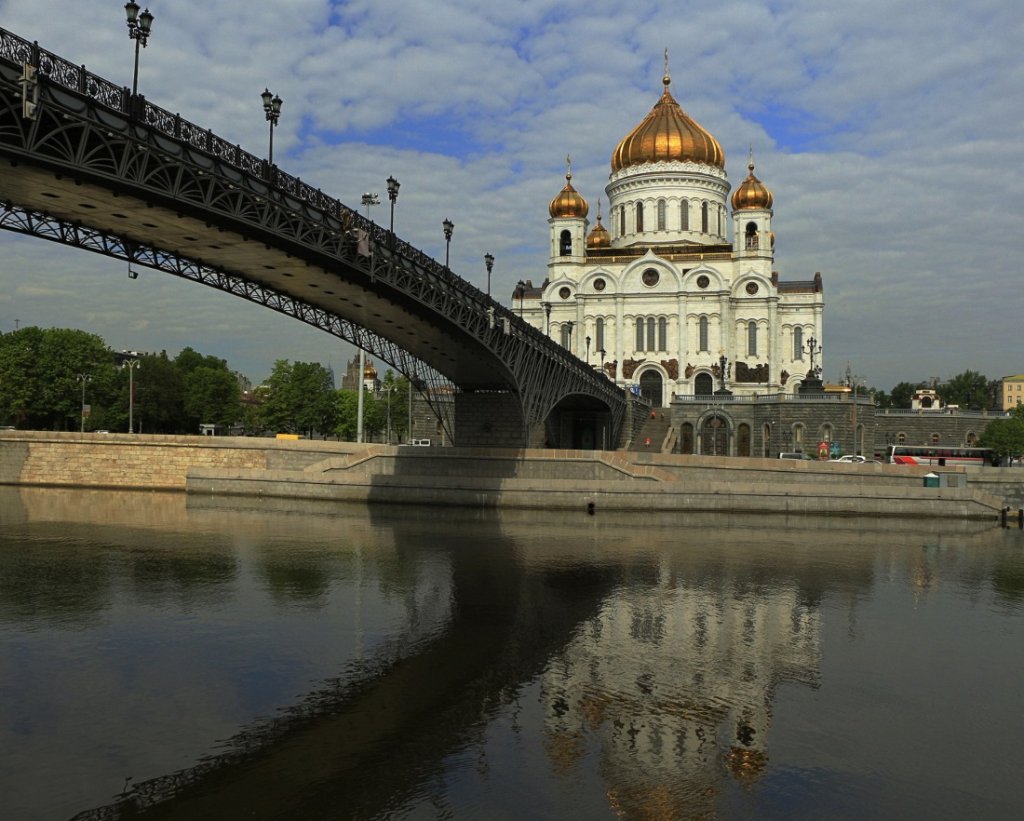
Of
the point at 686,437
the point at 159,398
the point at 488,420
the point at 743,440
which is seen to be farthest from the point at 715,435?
the point at 159,398

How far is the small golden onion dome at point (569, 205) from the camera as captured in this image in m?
86.1

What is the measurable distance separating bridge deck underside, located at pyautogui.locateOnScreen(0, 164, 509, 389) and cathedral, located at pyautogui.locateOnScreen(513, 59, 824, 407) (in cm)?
3793

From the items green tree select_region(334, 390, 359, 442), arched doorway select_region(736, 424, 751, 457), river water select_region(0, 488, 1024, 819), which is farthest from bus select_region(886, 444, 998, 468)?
green tree select_region(334, 390, 359, 442)

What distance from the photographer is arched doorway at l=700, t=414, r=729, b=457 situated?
66.2m

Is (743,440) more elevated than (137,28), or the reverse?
(137,28)

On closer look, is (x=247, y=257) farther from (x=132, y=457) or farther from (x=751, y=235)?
(x=751, y=235)

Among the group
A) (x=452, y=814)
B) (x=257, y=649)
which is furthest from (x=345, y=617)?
(x=452, y=814)

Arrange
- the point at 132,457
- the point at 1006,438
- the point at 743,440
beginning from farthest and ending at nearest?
1. the point at 743,440
2. the point at 1006,438
3. the point at 132,457

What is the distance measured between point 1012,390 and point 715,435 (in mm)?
121509

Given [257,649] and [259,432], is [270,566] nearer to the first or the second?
[257,649]

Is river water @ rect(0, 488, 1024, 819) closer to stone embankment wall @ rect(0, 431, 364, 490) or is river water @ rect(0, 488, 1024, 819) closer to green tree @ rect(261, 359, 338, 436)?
stone embankment wall @ rect(0, 431, 364, 490)

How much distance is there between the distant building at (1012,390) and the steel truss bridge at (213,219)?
146900 millimetres

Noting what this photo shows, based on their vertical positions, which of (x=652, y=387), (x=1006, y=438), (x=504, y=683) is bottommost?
(x=504, y=683)

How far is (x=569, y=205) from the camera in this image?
283 feet
